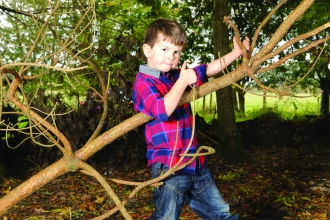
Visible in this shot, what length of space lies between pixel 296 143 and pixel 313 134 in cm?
53

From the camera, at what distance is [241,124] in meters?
7.96

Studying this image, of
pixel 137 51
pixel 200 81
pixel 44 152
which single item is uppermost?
pixel 137 51

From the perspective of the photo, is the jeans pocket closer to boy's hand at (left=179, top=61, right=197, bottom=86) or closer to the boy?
the boy

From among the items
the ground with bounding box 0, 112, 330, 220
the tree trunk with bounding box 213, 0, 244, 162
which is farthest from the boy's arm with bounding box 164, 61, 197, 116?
the tree trunk with bounding box 213, 0, 244, 162

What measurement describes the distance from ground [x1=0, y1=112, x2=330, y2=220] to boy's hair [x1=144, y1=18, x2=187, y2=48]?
1.93 m

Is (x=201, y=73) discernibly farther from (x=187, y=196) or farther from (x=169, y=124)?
(x=187, y=196)

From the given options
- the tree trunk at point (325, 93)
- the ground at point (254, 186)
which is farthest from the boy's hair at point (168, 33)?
the tree trunk at point (325, 93)

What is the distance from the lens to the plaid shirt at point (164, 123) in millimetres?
2199

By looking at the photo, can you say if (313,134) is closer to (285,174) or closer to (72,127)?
(285,174)

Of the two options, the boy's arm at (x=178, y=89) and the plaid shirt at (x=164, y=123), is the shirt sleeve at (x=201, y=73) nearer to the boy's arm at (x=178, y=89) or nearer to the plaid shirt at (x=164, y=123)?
the plaid shirt at (x=164, y=123)

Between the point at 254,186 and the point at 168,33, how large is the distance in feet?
11.5

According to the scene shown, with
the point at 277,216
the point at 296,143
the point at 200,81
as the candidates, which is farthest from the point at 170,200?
the point at 296,143

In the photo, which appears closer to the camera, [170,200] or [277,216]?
[170,200]

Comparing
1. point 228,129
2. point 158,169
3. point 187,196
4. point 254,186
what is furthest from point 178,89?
point 228,129
